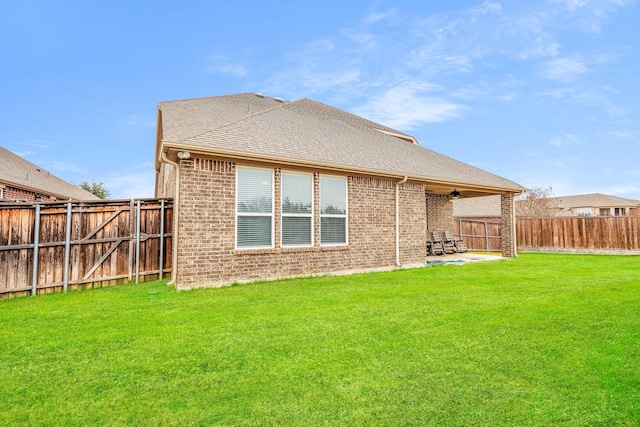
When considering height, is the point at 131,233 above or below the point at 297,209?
below

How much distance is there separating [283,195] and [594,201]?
51.2m

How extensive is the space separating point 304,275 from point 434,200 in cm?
978

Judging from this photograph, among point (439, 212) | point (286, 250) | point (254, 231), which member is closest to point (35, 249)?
point (254, 231)

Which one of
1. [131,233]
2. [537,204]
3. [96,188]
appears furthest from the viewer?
[96,188]

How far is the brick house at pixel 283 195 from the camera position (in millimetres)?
7398

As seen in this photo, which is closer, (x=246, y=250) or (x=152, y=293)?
(x=152, y=293)

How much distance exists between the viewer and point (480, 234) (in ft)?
62.3

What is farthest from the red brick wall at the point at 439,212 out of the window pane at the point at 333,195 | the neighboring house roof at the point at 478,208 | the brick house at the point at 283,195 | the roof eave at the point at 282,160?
the neighboring house roof at the point at 478,208

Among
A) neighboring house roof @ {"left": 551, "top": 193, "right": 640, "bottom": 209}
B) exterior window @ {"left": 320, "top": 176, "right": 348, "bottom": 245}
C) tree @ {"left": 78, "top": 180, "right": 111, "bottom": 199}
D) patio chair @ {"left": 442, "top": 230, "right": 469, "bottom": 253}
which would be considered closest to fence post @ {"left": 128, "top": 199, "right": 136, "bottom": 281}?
exterior window @ {"left": 320, "top": 176, "right": 348, "bottom": 245}

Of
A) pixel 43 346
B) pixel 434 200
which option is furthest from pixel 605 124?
pixel 43 346

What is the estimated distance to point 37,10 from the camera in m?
12.3

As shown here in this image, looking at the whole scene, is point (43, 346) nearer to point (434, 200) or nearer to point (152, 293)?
point (152, 293)

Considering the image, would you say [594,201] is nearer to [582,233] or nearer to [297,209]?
[582,233]

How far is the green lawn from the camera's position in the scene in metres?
2.51
